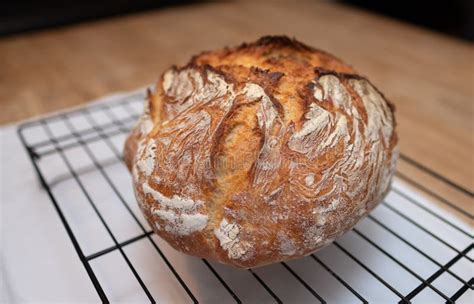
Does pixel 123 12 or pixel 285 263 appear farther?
pixel 123 12

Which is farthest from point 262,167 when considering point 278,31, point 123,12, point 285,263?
point 123,12

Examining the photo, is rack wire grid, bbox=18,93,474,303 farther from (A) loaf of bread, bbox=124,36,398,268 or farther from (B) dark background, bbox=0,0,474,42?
(B) dark background, bbox=0,0,474,42

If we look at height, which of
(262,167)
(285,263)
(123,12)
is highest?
(262,167)

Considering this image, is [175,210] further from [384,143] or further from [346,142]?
[384,143]

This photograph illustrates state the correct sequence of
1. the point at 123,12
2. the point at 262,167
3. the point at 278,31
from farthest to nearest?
the point at 123,12, the point at 278,31, the point at 262,167

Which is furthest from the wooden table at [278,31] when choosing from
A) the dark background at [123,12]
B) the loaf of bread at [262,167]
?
the loaf of bread at [262,167]

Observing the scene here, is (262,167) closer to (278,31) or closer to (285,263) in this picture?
(285,263)

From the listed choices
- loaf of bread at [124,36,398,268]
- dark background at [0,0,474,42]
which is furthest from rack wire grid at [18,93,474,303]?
dark background at [0,0,474,42]

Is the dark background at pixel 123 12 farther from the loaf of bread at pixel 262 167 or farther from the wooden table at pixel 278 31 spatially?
the loaf of bread at pixel 262 167
